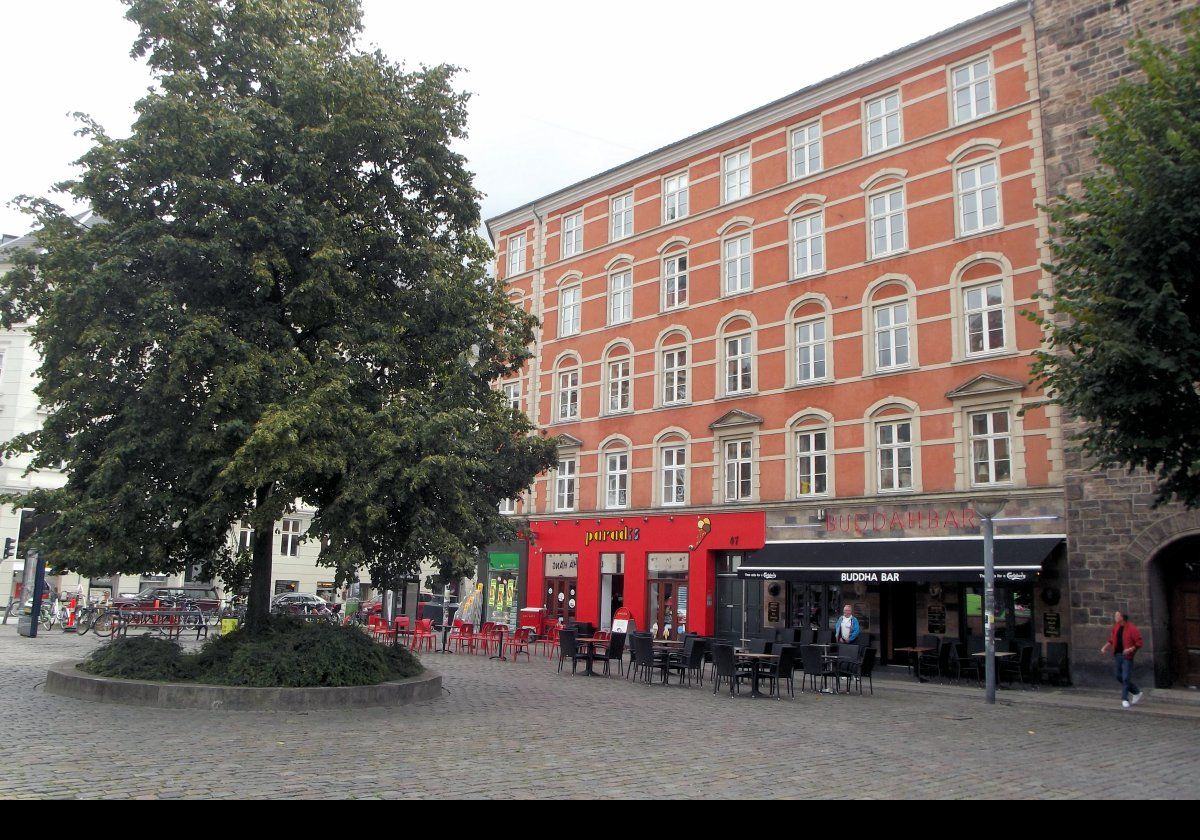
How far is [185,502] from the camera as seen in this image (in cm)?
1473

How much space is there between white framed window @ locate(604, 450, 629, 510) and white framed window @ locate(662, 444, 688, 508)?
1844 millimetres

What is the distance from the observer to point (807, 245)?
28.9m

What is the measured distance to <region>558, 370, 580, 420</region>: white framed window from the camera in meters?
36.1

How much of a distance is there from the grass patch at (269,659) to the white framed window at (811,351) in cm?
1639

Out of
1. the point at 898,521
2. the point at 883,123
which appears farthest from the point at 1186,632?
the point at 883,123

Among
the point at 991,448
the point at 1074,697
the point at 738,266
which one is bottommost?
the point at 1074,697

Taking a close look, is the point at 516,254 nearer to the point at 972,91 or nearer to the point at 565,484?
the point at 565,484

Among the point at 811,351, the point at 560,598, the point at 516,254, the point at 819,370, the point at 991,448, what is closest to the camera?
the point at 991,448

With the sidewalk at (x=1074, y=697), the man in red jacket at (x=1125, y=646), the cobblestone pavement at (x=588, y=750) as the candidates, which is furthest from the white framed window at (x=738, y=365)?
the cobblestone pavement at (x=588, y=750)

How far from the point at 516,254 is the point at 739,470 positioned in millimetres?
16029

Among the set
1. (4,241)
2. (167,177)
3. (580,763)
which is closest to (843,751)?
(580,763)

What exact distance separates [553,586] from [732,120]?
18.1 m

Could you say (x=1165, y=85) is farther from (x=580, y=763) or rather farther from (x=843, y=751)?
(x=580, y=763)

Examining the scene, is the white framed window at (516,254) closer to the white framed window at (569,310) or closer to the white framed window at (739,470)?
the white framed window at (569,310)
